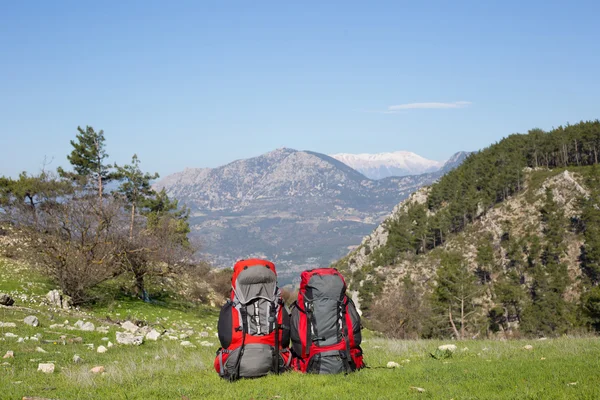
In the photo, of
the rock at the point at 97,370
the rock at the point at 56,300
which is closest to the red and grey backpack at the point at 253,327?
the rock at the point at 97,370

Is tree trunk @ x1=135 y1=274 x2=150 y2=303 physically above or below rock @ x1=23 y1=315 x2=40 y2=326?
below

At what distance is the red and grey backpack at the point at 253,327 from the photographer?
26.5 ft

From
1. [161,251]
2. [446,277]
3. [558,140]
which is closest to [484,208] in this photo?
[558,140]

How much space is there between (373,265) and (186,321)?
315 ft

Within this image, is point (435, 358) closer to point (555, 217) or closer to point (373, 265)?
point (555, 217)

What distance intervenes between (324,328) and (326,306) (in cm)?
38

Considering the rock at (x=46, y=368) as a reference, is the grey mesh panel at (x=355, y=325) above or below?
above

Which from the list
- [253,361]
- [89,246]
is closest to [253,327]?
[253,361]

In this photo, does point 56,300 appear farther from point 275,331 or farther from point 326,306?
point 326,306

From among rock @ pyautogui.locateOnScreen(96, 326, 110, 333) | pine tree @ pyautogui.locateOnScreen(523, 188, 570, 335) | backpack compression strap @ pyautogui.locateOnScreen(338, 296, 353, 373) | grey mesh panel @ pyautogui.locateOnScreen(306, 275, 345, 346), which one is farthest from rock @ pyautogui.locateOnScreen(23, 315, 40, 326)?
pine tree @ pyautogui.locateOnScreen(523, 188, 570, 335)

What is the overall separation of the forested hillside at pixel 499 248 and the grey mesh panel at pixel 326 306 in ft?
145

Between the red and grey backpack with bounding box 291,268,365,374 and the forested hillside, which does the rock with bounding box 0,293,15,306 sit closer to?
the red and grey backpack with bounding box 291,268,365,374

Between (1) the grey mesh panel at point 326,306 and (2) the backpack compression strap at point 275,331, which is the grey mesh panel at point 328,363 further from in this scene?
(2) the backpack compression strap at point 275,331

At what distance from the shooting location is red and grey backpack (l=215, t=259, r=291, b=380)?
8.09 m
